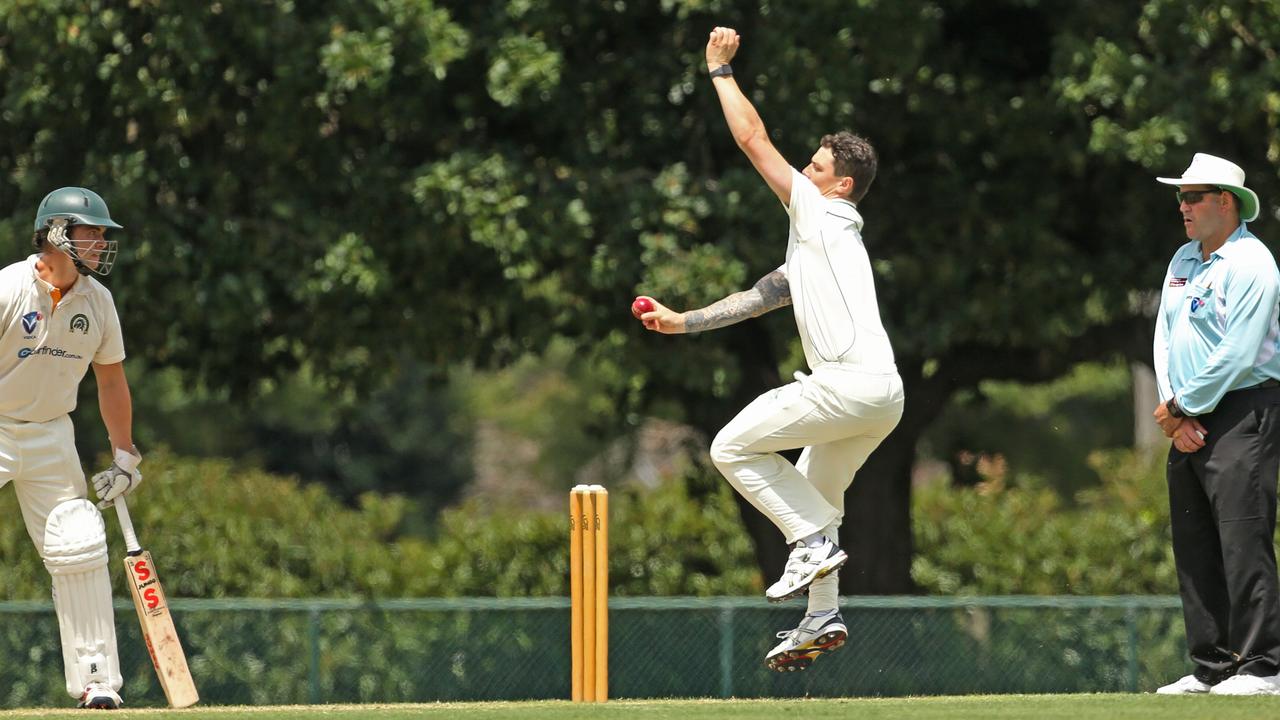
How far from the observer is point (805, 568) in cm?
672

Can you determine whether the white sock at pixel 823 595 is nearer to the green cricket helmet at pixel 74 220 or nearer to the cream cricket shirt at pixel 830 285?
the cream cricket shirt at pixel 830 285

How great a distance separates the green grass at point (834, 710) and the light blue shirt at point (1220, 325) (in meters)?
1.12

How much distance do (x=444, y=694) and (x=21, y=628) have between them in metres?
2.76

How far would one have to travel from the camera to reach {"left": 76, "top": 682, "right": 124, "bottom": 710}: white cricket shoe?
718 cm

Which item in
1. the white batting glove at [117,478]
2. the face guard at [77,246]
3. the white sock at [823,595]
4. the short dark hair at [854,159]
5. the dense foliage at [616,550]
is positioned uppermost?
the short dark hair at [854,159]

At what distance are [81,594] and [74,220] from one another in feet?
4.93

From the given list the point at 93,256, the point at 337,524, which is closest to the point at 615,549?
the point at 337,524

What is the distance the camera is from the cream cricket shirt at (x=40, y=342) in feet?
23.5

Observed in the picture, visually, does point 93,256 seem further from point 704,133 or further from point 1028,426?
point 1028,426

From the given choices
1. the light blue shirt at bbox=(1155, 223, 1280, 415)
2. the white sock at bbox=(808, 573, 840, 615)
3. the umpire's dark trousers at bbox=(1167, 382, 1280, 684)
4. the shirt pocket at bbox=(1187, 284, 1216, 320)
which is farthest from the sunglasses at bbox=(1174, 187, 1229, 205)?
the white sock at bbox=(808, 573, 840, 615)

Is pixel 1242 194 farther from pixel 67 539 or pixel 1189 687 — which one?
pixel 67 539

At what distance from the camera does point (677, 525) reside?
1753 centimetres

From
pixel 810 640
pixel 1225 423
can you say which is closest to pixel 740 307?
pixel 810 640

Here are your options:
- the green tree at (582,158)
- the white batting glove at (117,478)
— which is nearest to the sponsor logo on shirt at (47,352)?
the white batting glove at (117,478)
